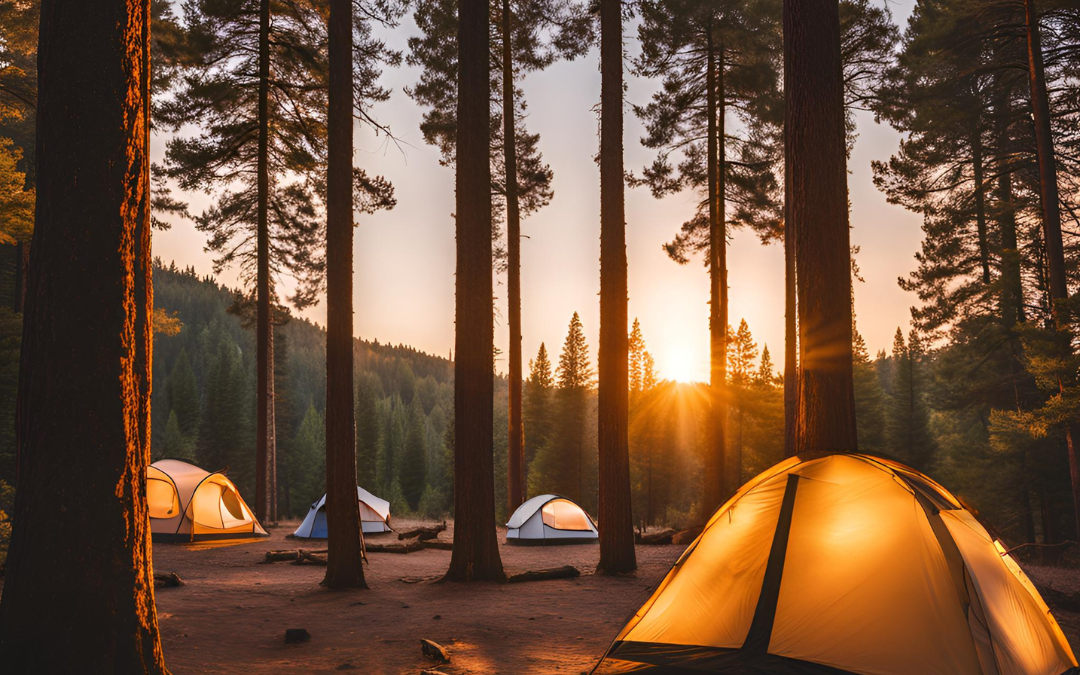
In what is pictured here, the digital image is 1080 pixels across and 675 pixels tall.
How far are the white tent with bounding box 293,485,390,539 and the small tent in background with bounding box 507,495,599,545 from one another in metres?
3.98

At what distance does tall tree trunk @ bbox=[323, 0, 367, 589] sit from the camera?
30.6ft

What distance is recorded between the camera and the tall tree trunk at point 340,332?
931 centimetres

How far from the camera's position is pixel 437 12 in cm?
1645

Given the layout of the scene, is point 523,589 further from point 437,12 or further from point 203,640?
point 437,12

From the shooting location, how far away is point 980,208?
2044cm

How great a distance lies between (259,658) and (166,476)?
12.6 meters

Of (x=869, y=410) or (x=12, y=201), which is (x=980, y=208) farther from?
(x=12, y=201)

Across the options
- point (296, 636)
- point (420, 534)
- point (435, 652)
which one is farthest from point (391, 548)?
point (435, 652)

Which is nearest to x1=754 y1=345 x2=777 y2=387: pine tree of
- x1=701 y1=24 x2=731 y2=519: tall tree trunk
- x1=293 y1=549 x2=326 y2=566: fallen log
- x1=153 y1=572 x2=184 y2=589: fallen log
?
x1=701 y1=24 x2=731 y2=519: tall tree trunk

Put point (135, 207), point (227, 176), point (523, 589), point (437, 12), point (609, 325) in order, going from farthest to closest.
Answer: point (227, 176) < point (437, 12) < point (609, 325) < point (523, 589) < point (135, 207)

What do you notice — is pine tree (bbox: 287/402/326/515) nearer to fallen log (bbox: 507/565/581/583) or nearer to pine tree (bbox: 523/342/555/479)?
pine tree (bbox: 523/342/555/479)

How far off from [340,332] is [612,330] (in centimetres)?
425

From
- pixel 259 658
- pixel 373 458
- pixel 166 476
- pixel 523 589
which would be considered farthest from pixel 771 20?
pixel 373 458

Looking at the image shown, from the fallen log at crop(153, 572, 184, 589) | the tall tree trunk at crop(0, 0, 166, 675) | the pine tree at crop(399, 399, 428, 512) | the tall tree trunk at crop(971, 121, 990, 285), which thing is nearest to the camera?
the tall tree trunk at crop(0, 0, 166, 675)
